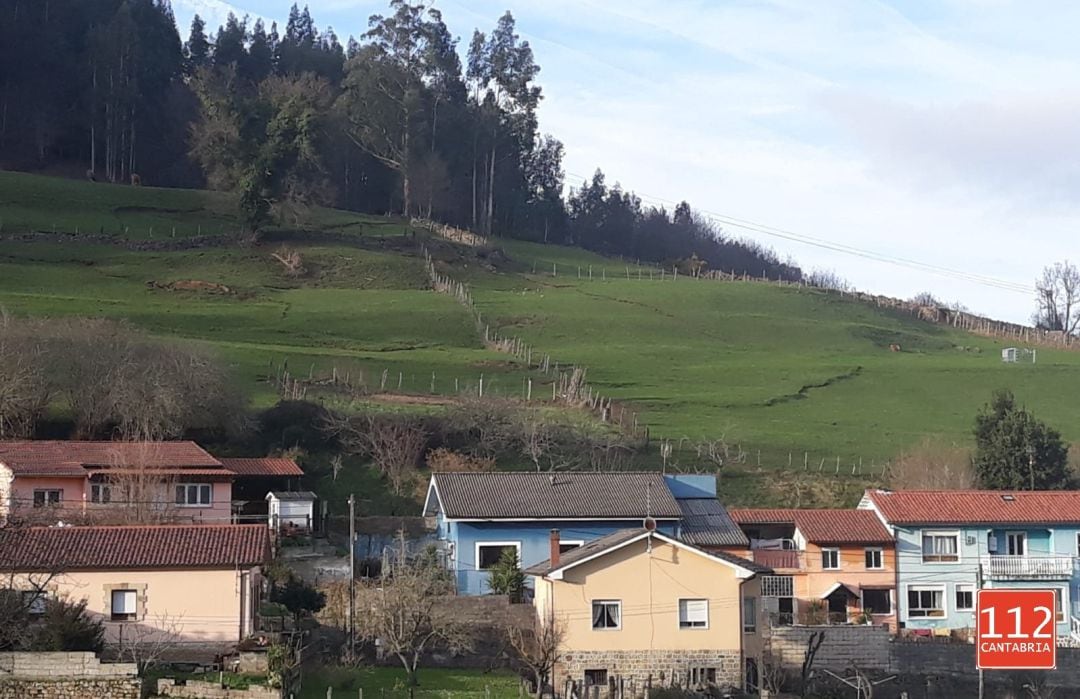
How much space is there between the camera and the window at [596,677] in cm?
3170

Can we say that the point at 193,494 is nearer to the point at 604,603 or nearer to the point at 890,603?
the point at 604,603

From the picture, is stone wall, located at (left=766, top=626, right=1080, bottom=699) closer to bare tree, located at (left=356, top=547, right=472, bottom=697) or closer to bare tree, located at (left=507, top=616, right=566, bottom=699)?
bare tree, located at (left=507, top=616, right=566, bottom=699)

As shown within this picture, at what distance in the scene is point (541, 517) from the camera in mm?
39562

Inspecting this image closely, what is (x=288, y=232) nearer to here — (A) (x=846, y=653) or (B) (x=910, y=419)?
(B) (x=910, y=419)

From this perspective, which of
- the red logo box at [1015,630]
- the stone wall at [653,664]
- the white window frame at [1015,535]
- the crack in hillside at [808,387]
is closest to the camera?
the red logo box at [1015,630]

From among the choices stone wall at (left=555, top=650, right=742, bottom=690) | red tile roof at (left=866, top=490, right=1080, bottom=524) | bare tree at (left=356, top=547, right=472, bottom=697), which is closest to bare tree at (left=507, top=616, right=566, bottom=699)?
stone wall at (left=555, top=650, right=742, bottom=690)

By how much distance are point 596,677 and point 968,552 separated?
15.7m

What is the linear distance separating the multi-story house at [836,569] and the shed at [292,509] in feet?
41.9

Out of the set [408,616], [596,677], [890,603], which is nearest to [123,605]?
[408,616]

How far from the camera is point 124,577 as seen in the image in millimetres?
28594

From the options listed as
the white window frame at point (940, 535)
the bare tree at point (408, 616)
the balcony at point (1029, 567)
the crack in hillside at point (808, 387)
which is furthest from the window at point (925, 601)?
the crack in hillside at point (808, 387)

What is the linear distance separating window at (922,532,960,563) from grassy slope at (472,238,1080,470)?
10.8m

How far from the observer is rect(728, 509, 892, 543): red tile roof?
41.4 metres

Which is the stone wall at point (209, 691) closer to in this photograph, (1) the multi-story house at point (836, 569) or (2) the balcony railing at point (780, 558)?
(1) the multi-story house at point (836, 569)
